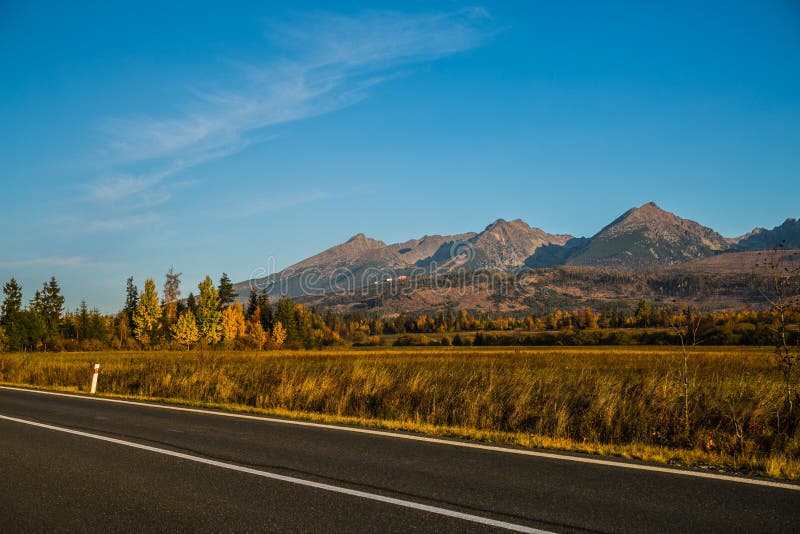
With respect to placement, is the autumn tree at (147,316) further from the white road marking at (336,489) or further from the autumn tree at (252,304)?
the white road marking at (336,489)

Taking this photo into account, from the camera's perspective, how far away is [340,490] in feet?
20.3

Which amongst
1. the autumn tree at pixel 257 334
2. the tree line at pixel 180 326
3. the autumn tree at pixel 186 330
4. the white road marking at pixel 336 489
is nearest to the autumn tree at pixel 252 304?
the tree line at pixel 180 326

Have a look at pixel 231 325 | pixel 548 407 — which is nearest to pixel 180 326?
pixel 231 325

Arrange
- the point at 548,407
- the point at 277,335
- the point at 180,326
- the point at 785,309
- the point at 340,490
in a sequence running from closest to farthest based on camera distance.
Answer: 1. the point at 340,490
2. the point at 785,309
3. the point at 548,407
4. the point at 180,326
5. the point at 277,335

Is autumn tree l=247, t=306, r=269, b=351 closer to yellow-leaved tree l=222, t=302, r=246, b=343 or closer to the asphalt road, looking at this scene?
yellow-leaved tree l=222, t=302, r=246, b=343

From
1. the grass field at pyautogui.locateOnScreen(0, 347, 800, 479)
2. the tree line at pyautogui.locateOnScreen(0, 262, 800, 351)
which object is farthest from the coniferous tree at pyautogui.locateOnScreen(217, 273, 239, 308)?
the grass field at pyautogui.locateOnScreen(0, 347, 800, 479)

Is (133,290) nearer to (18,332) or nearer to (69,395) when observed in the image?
(18,332)

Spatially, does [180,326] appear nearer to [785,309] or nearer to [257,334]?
[257,334]

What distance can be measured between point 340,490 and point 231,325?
322 ft

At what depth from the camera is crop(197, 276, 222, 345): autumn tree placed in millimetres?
90062

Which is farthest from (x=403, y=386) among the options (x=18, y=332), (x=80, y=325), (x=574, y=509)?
(x=80, y=325)

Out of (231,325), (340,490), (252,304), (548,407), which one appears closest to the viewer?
(340,490)

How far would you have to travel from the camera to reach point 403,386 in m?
14.8

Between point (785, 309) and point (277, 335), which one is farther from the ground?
point (785, 309)
